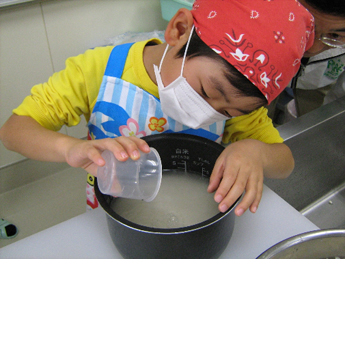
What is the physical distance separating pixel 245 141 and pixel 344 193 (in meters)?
0.85

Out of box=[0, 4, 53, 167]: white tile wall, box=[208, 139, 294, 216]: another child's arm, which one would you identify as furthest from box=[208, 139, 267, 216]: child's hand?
box=[0, 4, 53, 167]: white tile wall

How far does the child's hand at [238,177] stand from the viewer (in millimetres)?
648

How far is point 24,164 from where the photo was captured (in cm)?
172

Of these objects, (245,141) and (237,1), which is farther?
(245,141)

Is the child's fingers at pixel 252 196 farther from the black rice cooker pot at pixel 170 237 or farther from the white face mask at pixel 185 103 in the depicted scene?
the white face mask at pixel 185 103

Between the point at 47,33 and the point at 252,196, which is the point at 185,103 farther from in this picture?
the point at 47,33

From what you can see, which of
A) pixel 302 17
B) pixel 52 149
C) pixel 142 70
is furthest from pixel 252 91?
pixel 52 149

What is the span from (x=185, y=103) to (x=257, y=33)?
23 cm

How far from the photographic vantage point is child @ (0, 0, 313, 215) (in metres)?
0.58

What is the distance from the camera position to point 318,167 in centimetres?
128

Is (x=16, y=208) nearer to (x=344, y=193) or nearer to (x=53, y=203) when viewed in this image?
(x=53, y=203)

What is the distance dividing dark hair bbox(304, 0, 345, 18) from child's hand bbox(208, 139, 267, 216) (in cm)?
44

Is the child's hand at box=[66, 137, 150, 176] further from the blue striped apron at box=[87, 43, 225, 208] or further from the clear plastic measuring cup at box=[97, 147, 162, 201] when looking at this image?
the blue striped apron at box=[87, 43, 225, 208]

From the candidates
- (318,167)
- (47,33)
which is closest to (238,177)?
(318,167)
